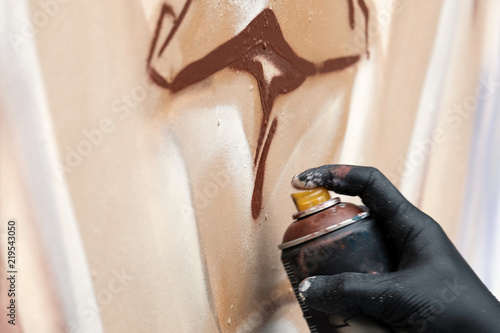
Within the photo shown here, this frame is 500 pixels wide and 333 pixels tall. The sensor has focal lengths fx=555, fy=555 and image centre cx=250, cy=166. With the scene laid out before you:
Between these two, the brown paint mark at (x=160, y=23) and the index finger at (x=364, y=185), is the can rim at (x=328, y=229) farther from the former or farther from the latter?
the brown paint mark at (x=160, y=23)

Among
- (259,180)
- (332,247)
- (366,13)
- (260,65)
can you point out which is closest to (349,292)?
(332,247)

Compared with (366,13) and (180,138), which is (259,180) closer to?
(180,138)

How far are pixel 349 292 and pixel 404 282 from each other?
93mm

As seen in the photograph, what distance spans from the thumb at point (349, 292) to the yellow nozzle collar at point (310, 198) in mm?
126

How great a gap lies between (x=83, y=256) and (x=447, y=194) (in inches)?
50.3

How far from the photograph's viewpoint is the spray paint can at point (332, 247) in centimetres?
88

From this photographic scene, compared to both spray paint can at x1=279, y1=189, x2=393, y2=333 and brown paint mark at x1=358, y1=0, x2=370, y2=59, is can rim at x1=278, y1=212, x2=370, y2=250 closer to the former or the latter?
spray paint can at x1=279, y1=189, x2=393, y2=333

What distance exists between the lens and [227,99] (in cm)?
101

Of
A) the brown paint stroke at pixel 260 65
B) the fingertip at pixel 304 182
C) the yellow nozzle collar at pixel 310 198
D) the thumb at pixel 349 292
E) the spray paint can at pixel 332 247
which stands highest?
the brown paint stroke at pixel 260 65

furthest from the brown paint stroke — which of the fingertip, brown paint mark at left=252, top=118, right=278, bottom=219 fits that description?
the fingertip

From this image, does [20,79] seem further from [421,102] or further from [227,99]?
[421,102]

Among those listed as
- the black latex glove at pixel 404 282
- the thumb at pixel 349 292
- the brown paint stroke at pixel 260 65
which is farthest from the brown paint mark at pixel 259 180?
the thumb at pixel 349 292

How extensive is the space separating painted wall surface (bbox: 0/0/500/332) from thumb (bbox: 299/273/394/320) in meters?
0.22

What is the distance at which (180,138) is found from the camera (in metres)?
0.92
